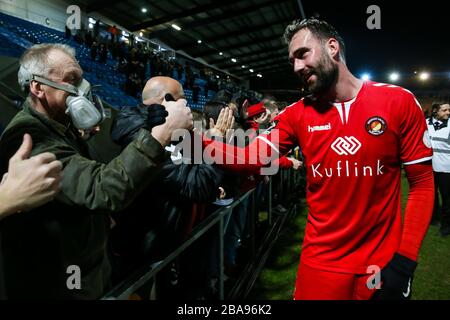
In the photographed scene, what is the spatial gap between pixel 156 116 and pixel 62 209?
1.97 feet

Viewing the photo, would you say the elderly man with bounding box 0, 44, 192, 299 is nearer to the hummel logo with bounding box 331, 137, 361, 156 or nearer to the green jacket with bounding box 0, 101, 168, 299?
the green jacket with bounding box 0, 101, 168, 299

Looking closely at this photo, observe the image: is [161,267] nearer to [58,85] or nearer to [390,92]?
[58,85]

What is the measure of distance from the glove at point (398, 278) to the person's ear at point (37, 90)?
1.99 m

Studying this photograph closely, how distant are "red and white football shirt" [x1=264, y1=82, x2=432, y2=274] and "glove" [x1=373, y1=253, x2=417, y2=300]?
5.3 inches

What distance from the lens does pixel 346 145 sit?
175 cm

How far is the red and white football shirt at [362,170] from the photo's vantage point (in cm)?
168

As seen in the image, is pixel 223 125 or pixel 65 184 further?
pixel 223 125

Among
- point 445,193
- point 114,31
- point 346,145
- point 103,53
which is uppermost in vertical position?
point 114,31

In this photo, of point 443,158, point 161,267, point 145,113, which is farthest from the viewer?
point 443,158

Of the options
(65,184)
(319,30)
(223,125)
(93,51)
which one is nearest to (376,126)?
(319,30)

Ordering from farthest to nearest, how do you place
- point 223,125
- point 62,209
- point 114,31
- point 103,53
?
point 114,31
point 103,53
point 223,125
point 62,209

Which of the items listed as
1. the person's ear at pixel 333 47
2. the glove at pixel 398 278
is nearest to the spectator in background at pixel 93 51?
the person's ear at pixel 333 47

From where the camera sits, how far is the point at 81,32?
12.9 metres

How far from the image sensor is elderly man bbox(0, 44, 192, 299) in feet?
4.09
